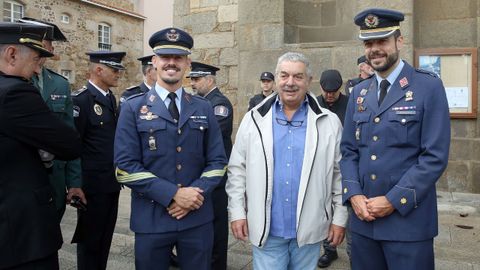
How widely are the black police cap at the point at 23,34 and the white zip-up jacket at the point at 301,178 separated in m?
1.31

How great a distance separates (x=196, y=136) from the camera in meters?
2.90

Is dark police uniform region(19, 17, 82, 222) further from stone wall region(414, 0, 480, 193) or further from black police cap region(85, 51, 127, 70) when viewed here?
stone wall region(414, 0, 480, 193)

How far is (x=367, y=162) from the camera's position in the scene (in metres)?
2.61

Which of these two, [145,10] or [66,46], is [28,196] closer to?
[66,46]

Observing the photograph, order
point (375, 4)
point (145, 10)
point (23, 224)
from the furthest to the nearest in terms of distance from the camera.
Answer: point (145, 10) → point (375, 4) → point (23, 224)

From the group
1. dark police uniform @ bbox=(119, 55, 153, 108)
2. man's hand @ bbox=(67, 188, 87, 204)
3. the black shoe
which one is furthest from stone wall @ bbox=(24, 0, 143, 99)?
the black shoe

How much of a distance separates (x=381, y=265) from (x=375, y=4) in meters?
4.70

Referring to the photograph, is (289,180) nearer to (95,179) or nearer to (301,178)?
(301,178)

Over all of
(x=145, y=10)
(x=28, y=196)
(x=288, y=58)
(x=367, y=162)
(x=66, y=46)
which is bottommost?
(x=28, y=196)

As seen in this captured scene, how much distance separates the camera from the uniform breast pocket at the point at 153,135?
2.78m

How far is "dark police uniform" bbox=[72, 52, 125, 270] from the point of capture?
3.78 m

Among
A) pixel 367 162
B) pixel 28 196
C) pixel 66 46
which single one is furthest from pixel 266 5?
pixel 66 46

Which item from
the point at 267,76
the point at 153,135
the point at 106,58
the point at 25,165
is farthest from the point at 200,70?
the point at 25,165

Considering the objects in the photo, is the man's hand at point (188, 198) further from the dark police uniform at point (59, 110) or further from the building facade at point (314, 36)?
the building facade at point (314, 36)
